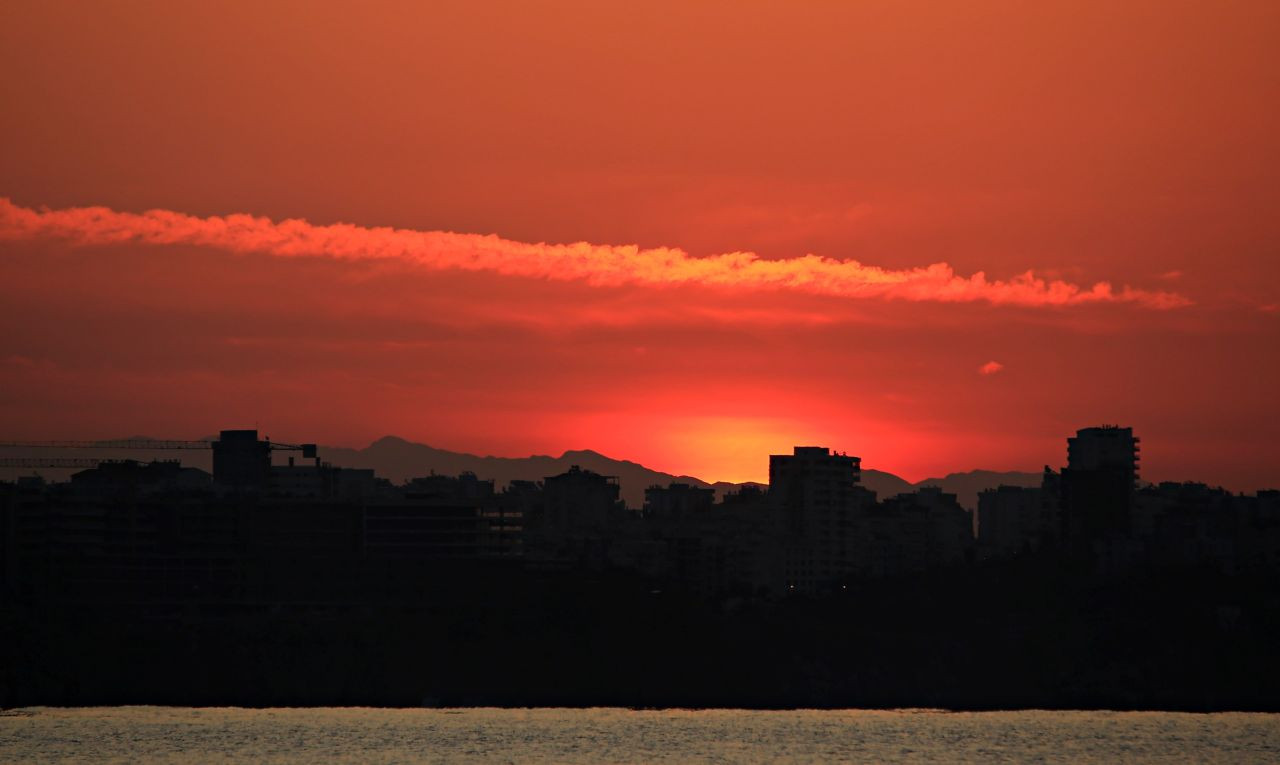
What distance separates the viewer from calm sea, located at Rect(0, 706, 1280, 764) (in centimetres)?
12762

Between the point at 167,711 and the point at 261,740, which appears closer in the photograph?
the point at 261,740

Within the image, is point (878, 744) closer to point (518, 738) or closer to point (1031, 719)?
point (518, 738)

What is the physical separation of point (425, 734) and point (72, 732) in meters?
27.1

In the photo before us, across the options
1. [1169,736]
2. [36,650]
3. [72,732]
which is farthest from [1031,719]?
[36,650]

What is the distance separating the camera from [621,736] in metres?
148

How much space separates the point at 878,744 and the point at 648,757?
72.7ft

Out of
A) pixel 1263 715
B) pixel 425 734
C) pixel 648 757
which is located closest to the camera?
pixel 648 757

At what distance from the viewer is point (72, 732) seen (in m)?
145

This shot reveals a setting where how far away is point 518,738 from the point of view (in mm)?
145750

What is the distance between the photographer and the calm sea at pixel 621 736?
419ft

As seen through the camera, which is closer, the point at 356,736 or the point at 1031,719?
the point at 356,736

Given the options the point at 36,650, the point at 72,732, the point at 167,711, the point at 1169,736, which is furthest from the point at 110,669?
the point at 1169,736

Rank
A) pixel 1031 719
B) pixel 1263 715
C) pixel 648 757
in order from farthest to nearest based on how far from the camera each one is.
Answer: pixel 1263 715, pixel 1031 719, pixel 648 757

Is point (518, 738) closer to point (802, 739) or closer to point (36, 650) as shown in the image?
point (802, 739)
